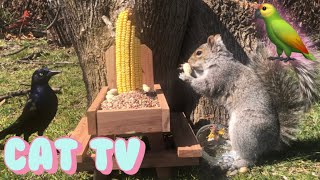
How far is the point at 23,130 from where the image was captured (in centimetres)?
267

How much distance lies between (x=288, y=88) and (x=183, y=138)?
31.9 inches

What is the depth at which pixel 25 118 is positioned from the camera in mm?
2613

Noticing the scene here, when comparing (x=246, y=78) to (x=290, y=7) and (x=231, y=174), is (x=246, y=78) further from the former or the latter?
(x=290, y=7)

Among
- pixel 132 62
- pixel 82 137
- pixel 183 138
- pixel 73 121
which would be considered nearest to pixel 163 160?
pixel 183 138

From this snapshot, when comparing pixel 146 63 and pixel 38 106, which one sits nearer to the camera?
pixel 38 106

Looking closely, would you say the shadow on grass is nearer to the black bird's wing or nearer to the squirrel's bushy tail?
the squirrel's bushy tail

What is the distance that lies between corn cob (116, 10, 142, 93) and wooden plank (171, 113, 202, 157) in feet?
1.26

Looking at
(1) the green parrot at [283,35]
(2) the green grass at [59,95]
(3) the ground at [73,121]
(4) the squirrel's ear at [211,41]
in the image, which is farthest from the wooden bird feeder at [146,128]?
(1) the green parrot at [283,35]

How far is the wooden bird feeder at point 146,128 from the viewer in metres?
2.17

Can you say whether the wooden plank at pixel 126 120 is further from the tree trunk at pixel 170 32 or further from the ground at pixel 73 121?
the tree trunk at pixel 170 32

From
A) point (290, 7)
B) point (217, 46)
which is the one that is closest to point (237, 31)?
point (217, 46)

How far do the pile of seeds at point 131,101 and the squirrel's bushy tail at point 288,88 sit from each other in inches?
32.3

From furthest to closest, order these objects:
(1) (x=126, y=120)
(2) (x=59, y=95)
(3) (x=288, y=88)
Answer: (2) (x=59, y=95) → (3) (x=288, y=88) → (1) (x=126, y=120)

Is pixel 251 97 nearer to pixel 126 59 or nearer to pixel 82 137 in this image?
pixel 126 59
